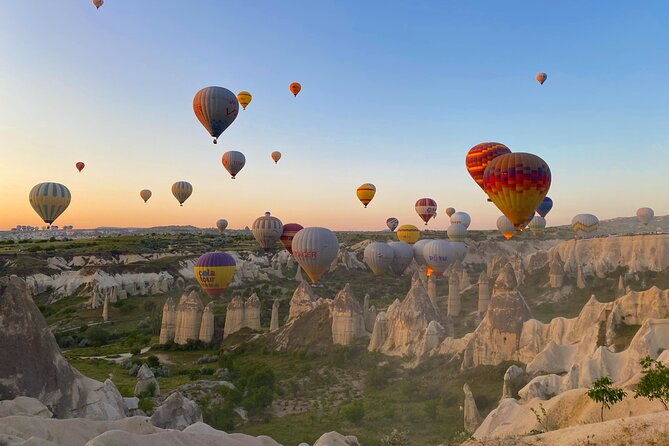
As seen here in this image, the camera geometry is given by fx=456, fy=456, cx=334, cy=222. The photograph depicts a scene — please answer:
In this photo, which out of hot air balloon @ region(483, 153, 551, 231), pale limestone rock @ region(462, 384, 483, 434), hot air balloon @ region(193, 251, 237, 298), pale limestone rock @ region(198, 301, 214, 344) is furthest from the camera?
hot air balloon @ region(193, 251, 237, 298)

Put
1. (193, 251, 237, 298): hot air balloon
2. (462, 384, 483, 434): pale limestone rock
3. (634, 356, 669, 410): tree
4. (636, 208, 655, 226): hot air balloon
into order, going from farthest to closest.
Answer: (636, 208, 655, 226): hot air balloon, (193, 251, 237, 298): hot air balloon, (462, 384, 483, 434): pale limestone rock, (634, 356, 669, 410): tree

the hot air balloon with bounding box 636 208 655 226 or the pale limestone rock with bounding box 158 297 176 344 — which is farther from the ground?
the hot air balloon with bounding box 636 208 655 226

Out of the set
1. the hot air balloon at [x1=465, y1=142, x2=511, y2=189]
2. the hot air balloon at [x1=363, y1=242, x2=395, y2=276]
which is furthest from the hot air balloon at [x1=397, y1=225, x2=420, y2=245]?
the hot air balloon at [x1=465, y1=142, x2=511, y2=189]

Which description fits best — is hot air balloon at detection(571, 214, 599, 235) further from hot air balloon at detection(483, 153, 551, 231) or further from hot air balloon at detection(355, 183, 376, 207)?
hot air balloon at detection(483, 153, 551, 231)

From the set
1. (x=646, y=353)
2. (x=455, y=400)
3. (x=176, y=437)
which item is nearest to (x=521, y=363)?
(x=455, y=400)

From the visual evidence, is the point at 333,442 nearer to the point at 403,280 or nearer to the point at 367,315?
the point at 367,315

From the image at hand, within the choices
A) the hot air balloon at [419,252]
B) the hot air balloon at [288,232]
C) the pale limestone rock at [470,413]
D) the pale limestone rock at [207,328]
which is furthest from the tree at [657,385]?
the hot air balloon at [419,252]

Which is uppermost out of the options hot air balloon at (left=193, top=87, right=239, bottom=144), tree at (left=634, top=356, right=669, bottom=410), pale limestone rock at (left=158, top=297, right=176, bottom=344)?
hot air balloon at (left=193, top=87, right=239, bottom=144)
